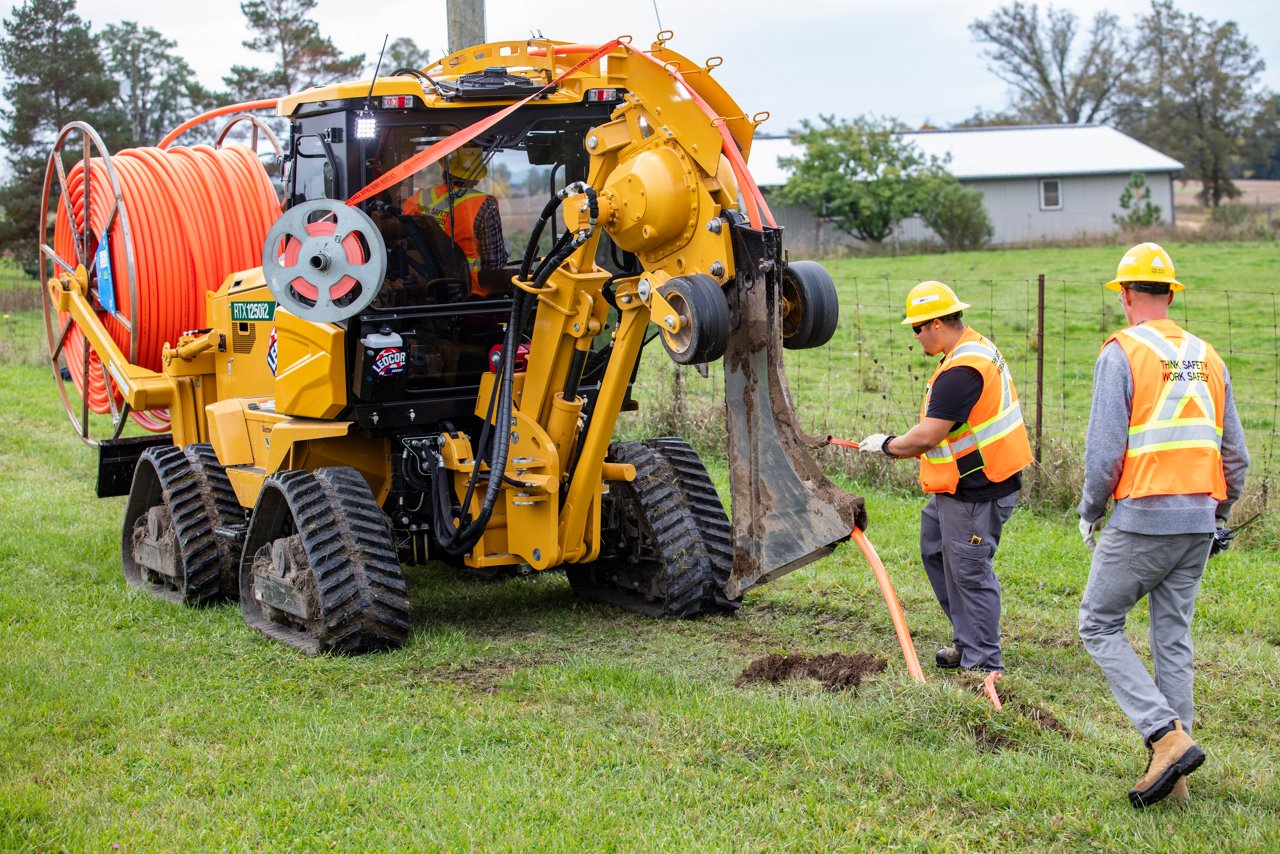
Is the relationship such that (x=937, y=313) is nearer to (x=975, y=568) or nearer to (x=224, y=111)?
(x=975, y=568)

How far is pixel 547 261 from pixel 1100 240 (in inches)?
1313

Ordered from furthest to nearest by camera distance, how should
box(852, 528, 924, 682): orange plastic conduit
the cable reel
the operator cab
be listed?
the operator cab, the cable reel, box(852, 528, 924, 682): orange plastic conduit

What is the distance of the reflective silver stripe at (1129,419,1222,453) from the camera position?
500 centimetres

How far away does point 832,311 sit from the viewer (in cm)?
630

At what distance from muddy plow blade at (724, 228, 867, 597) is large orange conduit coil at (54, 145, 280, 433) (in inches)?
173

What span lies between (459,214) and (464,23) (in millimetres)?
3805

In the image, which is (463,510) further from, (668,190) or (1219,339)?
(1219,339)

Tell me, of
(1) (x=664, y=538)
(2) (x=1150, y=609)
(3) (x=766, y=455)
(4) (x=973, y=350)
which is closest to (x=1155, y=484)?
(2) (x=1150, y=609)

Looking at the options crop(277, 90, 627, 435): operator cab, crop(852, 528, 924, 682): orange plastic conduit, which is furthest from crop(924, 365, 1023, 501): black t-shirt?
crop(277, 90, 627, 435): operator cab

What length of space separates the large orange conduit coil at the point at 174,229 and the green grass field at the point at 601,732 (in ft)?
6.27

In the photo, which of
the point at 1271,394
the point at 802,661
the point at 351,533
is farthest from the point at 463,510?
the point at 1271,394

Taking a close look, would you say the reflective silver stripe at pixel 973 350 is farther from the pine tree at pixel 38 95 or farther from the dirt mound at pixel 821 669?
the pine tree at pixel 38 95

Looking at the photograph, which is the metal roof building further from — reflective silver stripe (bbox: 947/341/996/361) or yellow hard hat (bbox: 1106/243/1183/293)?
yellow hard hat (bbox: 1106/243/1183/293)

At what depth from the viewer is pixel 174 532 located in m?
8.42
